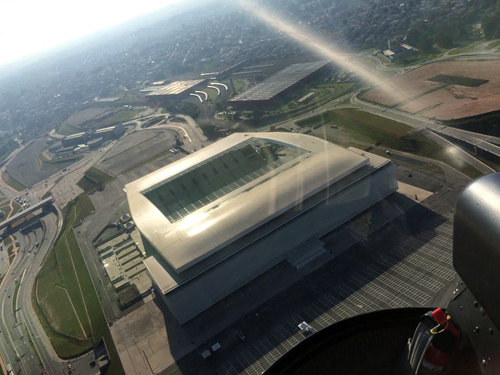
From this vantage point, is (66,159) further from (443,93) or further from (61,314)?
(443,93)

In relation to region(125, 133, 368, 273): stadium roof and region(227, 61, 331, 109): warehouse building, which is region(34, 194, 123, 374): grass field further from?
region(227, 61, 331, 109): warehouse building

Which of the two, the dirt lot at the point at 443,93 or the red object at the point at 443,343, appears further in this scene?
the dirt lot at the point at 443,93

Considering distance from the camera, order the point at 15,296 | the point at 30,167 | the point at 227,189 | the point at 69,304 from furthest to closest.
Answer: the point at 30,167
the point at 15,296
the point at 227,189
the point at 69,304

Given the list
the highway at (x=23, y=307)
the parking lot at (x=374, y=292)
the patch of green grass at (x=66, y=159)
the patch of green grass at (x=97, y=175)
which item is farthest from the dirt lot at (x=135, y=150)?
the parking lot at (x=374, y=292)

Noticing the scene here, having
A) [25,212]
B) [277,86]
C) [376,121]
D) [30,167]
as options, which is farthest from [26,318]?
[277,86]

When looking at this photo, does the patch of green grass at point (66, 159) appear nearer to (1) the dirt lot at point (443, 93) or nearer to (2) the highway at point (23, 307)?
(2) the highway at point (23, 307)

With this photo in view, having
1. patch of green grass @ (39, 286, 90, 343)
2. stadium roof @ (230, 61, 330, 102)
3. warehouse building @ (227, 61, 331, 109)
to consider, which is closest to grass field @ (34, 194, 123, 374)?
patch of green grass @ (39, 286, 90, 343)
